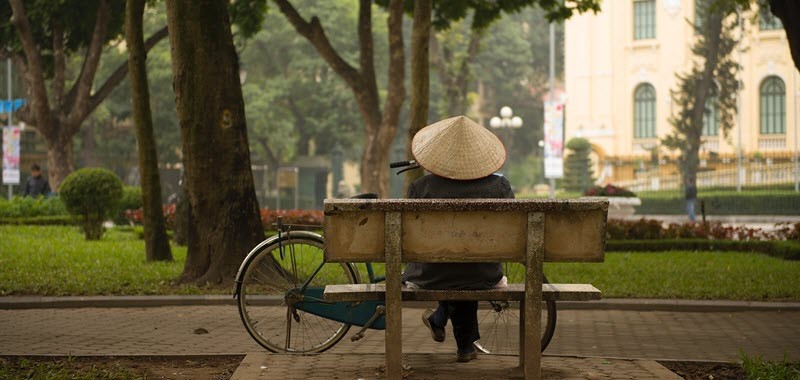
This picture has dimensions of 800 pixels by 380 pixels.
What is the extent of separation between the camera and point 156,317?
11.2m

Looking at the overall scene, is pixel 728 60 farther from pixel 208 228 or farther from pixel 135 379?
pixel 135 379

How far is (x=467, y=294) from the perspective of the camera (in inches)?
254

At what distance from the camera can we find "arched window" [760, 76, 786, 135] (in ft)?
196

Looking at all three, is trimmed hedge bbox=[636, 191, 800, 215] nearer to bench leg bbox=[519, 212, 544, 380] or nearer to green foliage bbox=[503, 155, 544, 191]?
green foliage bbox=[503, 155, 544, 191]

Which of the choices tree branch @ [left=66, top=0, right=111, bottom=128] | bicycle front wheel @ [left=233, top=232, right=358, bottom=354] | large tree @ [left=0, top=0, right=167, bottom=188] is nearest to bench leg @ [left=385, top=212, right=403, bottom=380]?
bicycle front wheel @ [left=233, top=232, right=358, bottom=354]

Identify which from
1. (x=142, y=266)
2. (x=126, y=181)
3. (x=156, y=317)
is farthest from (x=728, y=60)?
(x=156, y=317)

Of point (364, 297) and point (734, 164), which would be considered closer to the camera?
point (364, 297)

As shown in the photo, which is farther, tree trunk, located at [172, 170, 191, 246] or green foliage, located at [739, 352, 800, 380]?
tree trunk, located at [172, 170, 191, 246]

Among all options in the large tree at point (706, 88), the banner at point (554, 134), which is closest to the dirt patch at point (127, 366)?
the banner at point (554, 134)

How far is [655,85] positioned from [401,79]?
38603mm

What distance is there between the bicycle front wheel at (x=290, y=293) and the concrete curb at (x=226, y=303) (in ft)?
13.5

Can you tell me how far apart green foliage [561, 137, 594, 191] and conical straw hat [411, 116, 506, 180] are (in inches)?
1936

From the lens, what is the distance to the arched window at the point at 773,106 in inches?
2354

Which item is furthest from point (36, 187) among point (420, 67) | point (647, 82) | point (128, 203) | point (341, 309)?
point (647, 82)
